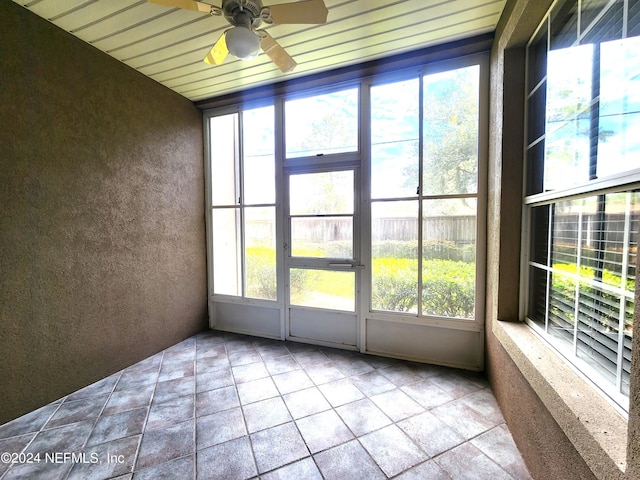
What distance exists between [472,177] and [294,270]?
2.04 m

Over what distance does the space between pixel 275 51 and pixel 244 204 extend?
179cm

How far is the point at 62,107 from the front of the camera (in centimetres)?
209

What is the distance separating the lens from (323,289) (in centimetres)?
296

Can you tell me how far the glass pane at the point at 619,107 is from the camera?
0.94m

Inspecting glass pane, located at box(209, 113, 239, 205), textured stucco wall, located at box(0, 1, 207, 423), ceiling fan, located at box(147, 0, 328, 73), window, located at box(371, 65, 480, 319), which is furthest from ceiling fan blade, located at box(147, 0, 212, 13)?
glass pane, located at box(209, 113, 239, 205)

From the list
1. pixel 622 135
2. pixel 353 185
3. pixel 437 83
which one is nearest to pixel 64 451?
pixel 353 185

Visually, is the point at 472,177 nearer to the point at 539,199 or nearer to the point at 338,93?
the point at 539,199

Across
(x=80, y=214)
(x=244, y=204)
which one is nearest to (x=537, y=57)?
(x=244, y=204)

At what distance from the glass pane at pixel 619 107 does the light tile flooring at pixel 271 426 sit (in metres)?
1.58

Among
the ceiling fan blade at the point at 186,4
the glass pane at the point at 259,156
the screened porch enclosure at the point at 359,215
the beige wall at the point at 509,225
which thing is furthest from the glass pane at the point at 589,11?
the glass pane at the point at 259,156

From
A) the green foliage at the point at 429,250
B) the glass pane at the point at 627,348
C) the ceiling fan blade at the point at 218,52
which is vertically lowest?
the glass pane at the point at 627,348

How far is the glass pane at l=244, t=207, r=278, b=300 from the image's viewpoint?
317 centimetres

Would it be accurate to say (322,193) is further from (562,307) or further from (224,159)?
(562,307)

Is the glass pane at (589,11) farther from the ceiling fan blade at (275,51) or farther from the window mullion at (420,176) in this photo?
the ceiling fan blade at (275,51)
